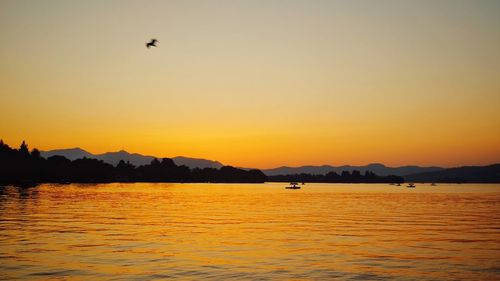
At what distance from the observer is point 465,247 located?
46812 millimetres

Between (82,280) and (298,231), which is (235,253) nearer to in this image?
(82,280)

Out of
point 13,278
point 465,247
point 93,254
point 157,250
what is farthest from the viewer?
point 465,247

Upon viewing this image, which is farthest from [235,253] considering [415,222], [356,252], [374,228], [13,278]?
[415,222]

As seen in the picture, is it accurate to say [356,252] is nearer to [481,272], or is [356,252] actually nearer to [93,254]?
[481,272]

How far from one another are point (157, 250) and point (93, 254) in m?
5.57

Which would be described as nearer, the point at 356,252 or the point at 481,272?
the point at 481,272

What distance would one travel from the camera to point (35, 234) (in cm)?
5184

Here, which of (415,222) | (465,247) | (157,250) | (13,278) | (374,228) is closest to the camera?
(13,278)

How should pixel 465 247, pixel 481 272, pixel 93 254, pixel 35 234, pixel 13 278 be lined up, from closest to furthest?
pixel 13 278, pixel 481 272, pixel 93 254, pixel 465 247, pixel 35 234

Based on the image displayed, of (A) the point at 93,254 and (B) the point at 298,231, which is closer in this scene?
(A) the point at 93,254

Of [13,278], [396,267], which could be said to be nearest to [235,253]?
[396,267]

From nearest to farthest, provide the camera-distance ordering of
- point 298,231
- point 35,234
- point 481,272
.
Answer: point 481,272
point 35,234
point 298,231

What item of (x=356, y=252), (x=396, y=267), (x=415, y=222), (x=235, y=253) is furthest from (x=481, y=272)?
(x=415, y=222)

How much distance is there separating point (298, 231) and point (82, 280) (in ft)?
109
